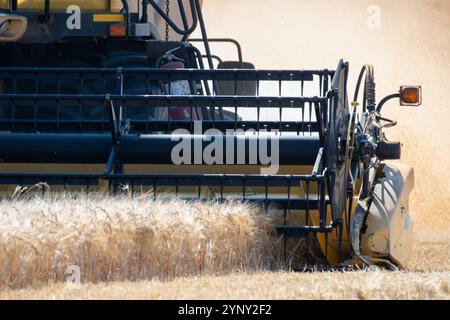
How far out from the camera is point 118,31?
7.39m

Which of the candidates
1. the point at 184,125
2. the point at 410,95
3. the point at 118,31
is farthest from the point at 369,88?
the point at 118,31

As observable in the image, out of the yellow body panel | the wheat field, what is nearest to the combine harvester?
the yellow body panel

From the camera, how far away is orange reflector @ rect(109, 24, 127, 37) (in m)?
7.38

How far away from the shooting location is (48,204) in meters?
5.36

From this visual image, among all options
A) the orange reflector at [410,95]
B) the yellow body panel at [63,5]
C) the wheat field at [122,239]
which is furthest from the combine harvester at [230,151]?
the wheat field at [122,239]

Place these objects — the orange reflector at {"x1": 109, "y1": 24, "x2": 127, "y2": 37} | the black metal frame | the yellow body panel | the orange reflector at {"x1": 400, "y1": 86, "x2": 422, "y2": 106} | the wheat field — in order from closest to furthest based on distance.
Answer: the wheat field
the black metal frame
the orange reflector at {"x1": 400, "y1": 86, "x2": 422, "y2": 106}
the orange reflector at {"x1": 109, "y1": 24, "x2": 127, "y2": 37}
the yellow body panel

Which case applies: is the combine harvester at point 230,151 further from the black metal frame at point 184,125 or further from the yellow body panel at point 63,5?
the yellow body panel at point 63,5

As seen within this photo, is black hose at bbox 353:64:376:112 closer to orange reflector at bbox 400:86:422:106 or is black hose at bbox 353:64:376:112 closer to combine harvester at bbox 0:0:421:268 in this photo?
combine harvester at bbox 0:0:421:268

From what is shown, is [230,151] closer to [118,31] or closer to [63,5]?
[118,31]

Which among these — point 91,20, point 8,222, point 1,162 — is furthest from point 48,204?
point 91,20
